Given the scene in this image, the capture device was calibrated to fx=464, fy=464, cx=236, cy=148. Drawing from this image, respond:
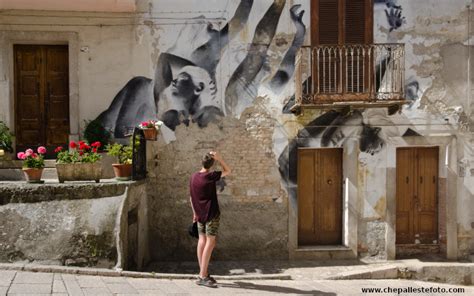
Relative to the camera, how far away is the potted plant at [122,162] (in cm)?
840

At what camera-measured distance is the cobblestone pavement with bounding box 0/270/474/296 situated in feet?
20.1

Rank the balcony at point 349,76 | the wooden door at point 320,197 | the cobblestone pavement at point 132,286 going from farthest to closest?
the wooden door at point 320,197 < the balcony at point 349,76 < the cobblestone pavement at point 132,286

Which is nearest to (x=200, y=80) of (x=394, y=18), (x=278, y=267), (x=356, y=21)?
(x=356, y=21)

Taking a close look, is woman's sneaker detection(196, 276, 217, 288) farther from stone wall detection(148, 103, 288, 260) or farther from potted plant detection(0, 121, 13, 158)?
potted plant detection(0, 121, 13, 158)

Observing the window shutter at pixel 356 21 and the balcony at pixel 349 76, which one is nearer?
the balcony at pixel 349 76

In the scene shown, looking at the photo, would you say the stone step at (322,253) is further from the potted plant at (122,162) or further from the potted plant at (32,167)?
the potted plant at (32,167)

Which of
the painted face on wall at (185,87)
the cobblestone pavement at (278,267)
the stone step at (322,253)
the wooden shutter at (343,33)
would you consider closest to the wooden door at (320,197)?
the stone step at (322,253)

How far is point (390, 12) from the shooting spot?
33.1ft

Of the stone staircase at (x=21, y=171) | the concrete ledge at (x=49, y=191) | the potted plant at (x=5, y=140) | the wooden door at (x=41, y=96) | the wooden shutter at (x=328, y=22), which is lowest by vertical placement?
the concrete ledge at (x=49, y=191)

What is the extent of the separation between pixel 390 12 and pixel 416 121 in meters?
2.44

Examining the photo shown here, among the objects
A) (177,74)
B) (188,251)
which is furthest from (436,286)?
(177,74)

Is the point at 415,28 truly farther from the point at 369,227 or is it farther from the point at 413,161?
the point at 369,227

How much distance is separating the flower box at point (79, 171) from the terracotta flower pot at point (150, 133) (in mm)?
1241

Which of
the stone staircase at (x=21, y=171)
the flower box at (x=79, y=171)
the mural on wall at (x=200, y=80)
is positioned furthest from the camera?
the mural on wall at (x=200, y=80)
